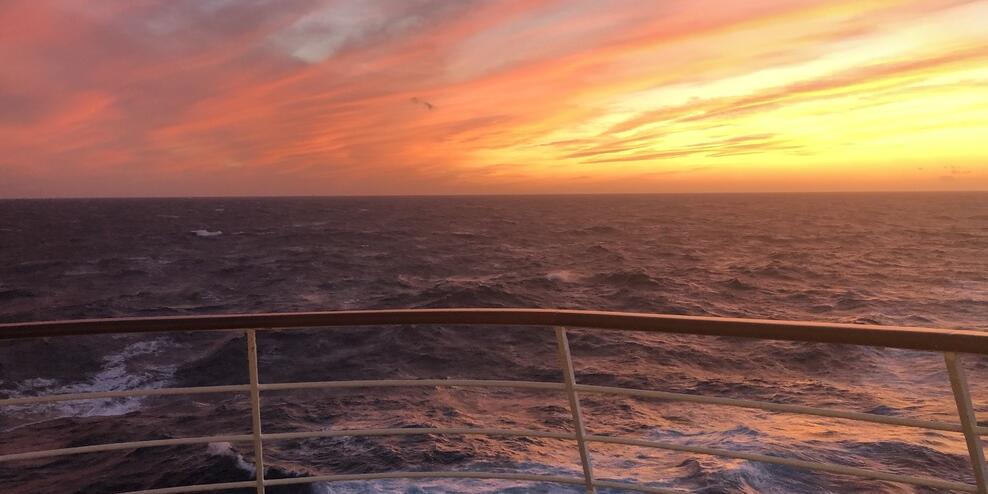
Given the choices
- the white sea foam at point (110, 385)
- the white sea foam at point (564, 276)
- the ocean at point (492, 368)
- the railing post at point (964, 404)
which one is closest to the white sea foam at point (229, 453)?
the ocean at point (492, 368)

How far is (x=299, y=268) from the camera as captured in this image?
96.1ft

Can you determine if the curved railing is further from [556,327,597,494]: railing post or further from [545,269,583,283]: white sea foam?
[545,269,583,283]: white sea foam

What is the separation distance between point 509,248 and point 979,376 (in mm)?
26682

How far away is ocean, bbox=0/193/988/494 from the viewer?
771 cm

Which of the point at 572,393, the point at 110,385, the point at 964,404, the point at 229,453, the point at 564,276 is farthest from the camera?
the point at 564,276

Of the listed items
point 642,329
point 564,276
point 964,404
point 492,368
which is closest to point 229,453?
point 492,368

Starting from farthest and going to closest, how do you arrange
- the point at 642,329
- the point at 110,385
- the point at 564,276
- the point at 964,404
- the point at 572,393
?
the point at 564,276, the point at 110,385, the point at 572,393, the point at 642,329, the point at 964,404

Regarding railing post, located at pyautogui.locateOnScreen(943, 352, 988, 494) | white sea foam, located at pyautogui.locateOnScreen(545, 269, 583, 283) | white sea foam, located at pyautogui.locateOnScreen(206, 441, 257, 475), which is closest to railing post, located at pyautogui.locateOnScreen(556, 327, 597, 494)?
railing post, located at pyautogui.locateOnScreen(943, 352, 988, 494)

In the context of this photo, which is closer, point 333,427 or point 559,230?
point 333,427

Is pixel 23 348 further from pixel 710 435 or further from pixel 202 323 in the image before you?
pixel 202 323

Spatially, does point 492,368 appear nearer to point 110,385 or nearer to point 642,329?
point 110,385

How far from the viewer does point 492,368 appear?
13.3 meters

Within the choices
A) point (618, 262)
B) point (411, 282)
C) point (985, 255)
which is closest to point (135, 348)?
point (411, 282)

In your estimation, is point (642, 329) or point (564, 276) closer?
point (642, 329)
